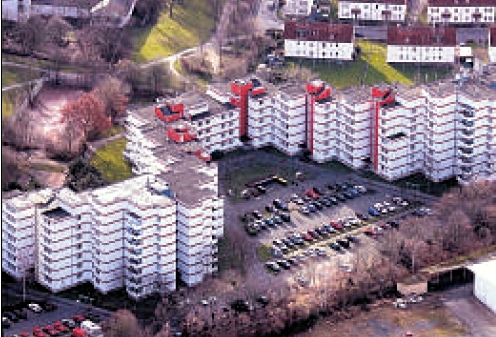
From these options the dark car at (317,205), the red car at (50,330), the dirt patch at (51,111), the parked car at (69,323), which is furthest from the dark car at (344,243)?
the dirt patch at (51,111)

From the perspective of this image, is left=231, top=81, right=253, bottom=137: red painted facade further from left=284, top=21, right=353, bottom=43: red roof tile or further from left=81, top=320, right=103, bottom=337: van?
left=81, top=320, right=103, bottom=337: van

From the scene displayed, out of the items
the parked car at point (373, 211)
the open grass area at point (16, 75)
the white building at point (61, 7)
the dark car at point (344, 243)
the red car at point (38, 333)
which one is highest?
the white building at point (61, 7)

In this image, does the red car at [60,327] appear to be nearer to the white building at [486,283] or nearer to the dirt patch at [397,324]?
the dirt patch at [397,324]

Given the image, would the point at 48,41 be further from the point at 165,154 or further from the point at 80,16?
the point at 165,154

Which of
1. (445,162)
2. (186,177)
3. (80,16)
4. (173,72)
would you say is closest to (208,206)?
(186,177)

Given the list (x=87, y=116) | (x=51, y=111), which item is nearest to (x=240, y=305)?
(x=87, y=116)

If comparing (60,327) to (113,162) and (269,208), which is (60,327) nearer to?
(269,208)

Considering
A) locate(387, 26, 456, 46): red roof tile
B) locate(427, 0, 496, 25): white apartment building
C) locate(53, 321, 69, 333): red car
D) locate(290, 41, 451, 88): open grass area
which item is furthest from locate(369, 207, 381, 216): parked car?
locate(427, 0, 496, 25): white apartment building
